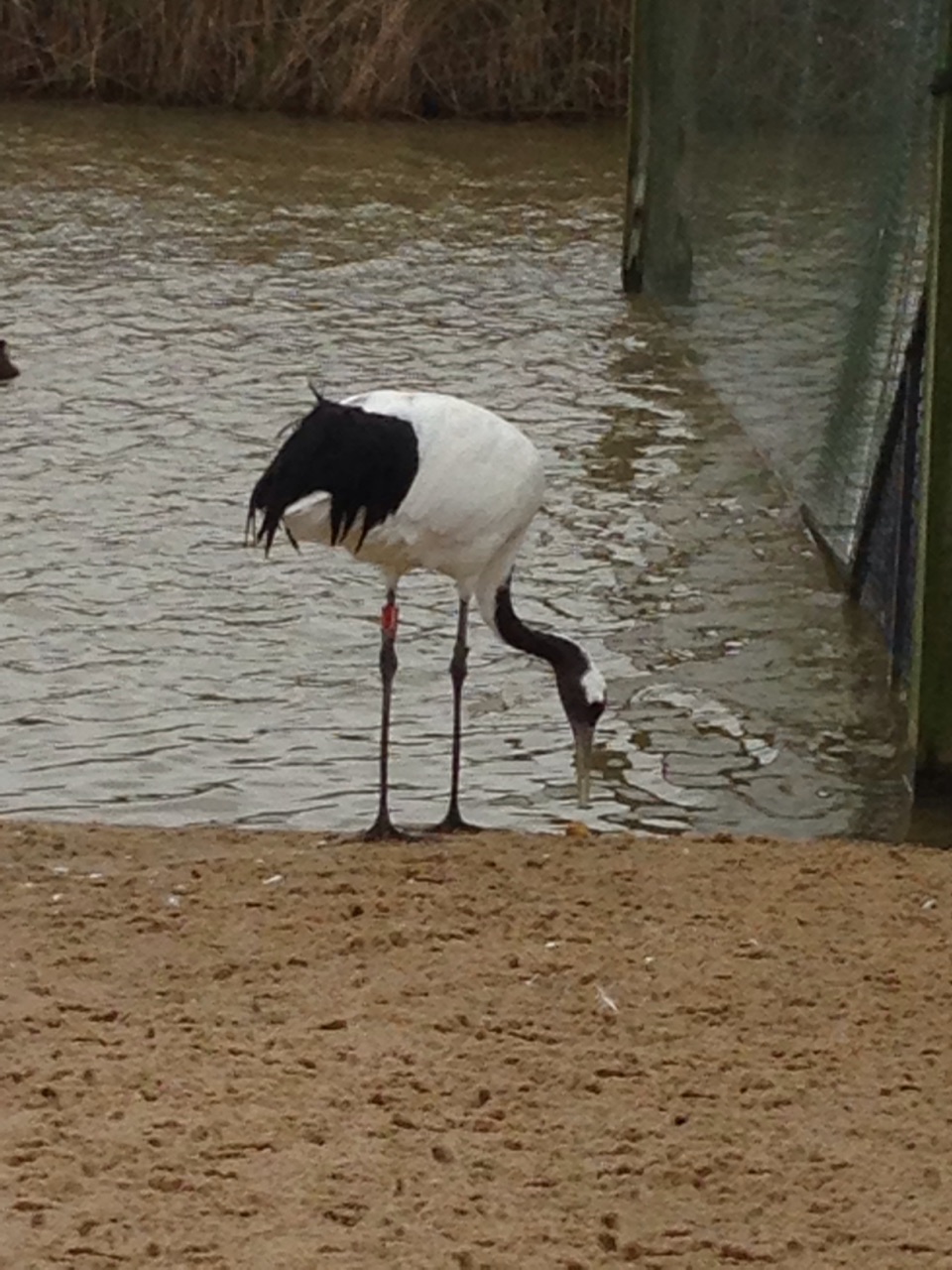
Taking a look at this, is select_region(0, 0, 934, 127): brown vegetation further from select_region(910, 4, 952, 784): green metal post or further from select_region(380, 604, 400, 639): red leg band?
select_region(910, 4, 952, 784): green metal post

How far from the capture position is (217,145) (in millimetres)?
18297

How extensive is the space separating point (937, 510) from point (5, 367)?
5724 millimetres

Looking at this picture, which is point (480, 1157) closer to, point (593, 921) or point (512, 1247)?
point (512, 1247)

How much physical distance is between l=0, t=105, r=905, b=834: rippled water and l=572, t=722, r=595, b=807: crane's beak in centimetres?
10

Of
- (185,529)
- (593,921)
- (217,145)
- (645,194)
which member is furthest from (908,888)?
(217,145)

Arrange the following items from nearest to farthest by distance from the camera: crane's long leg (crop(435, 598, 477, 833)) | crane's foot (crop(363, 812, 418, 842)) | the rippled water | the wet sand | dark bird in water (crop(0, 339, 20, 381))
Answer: the wet sand, crane's foot (crop(363, 812, 418, 842)), crane's long leg (crop(435, 598, 477, 833)), the rippled water, dark bird in water (crop(0, 339, 20, 381))

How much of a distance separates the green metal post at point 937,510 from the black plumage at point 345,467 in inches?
48.8

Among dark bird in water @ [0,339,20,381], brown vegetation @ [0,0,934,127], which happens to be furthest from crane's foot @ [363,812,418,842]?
brown vegetation @ [0,0,934,127]

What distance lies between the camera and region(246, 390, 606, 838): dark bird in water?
606 centimetres

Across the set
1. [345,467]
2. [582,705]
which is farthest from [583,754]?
[345,467]

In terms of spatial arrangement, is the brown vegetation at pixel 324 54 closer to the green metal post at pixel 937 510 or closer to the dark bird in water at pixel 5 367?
the dark bird in water at pixel 5 367

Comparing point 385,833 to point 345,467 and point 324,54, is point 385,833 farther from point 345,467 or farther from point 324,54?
point 324,54

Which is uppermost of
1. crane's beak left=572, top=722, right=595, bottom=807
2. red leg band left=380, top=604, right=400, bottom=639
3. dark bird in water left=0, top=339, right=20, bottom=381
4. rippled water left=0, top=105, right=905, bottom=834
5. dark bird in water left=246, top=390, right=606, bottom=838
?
dark bird in water left=246, top=390, right=606, bottom=838

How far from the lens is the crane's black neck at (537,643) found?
664 cm
